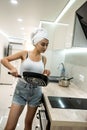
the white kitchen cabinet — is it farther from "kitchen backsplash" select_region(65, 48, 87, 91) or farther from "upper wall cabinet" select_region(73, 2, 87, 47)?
"upper wall cabinet" select_region(73, 2, 87, 47)

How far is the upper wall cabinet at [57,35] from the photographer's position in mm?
3074

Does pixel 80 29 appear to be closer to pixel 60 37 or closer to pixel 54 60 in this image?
pixel 60 37

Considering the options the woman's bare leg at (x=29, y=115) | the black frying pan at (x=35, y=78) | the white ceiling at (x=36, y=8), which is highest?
the white ceiling at (x=36, y=8)

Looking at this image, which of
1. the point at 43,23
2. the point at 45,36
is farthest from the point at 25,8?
the point at 45,36

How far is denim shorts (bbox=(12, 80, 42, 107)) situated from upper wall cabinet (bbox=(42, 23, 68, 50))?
1.45 m

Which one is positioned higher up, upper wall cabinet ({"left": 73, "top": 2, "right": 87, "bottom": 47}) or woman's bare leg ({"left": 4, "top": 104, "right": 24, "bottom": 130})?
upper wall cabinet ({"left": 73, "top": 2, "right": 87, "bottom": 47})

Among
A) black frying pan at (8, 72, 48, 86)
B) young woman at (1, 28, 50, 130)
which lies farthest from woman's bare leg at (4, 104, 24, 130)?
black frying pan at (8, 72, 48, 86)

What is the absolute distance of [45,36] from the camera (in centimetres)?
179

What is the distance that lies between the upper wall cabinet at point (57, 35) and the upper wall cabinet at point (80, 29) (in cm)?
70

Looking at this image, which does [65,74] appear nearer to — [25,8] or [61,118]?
[25,8]

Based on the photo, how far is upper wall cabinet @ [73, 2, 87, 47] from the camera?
1.82 meters

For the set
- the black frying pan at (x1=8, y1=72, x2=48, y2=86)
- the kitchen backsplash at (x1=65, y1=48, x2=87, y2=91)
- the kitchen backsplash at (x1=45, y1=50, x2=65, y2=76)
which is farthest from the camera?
the kitchen backsplash at (x1=45, y1=50, x2=65, y2=76)

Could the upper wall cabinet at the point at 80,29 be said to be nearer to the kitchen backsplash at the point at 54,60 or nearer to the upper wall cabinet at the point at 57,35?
the upper wall cabinet at the point at 57,35

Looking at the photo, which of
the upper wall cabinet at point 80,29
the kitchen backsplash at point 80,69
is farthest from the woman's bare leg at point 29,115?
the upper wall cabinet at point 80,29
